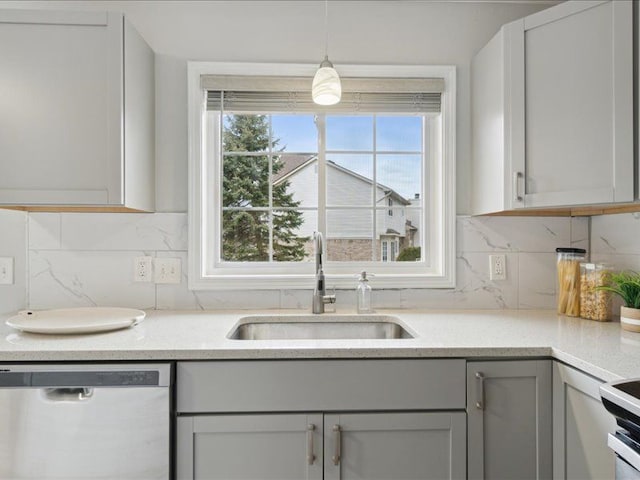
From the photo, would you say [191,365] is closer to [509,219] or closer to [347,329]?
[347,329]

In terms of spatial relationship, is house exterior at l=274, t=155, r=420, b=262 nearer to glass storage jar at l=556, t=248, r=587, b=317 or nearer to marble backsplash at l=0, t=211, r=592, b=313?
marble backsplash at l=0, t=211, r=592, b=313

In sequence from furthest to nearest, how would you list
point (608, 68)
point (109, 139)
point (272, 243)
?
1. point (272, 243)
2. point (109, 139)
3. point (608, 68)

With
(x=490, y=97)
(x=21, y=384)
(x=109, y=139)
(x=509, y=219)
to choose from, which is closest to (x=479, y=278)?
(x=509, y=219)

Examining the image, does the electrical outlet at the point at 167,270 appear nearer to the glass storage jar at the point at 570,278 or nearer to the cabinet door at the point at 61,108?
the cabinet door at the point at 61,108

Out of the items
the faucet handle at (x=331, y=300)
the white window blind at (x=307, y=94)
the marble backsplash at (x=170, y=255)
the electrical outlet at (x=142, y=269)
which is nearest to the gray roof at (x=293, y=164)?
the white window blind at (x=307, y=94)

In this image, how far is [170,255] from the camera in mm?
1923

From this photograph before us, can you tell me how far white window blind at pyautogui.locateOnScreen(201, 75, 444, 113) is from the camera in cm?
192

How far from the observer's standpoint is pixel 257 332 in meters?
1.81

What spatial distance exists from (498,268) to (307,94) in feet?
4.20

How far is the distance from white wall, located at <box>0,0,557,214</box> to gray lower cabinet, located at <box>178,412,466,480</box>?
3.54ft

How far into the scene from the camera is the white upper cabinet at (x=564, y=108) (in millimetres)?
1412

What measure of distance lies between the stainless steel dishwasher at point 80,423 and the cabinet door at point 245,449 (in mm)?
85

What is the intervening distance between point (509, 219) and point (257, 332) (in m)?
1.35

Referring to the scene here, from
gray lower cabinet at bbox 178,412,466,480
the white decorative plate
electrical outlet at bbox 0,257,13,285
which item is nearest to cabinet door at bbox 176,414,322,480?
gray lower cabinet at bbox 178,412,466,480
